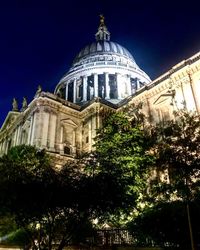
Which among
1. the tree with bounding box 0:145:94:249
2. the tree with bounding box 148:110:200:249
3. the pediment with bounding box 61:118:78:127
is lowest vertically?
the tree with bounding box 0:145:94:249

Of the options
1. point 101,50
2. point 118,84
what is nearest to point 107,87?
point 118,84

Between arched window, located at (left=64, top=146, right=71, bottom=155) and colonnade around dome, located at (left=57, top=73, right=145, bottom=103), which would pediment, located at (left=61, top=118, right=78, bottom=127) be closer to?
arched window, located at (left=64, top=146, right=71, bottom=155)

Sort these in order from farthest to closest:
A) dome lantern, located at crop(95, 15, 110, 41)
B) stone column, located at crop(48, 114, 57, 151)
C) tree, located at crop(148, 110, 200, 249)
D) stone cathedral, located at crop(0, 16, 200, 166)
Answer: dome lantern, located at crop(95, 15, 110, 41), stone column, located at crop(48, 114, 57, 151), stone cathedral, located at crop(0, 16, 200, 166), tree, located at crop(148, 110, 200, 249)

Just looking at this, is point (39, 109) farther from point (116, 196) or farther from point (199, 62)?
point (116, 196)

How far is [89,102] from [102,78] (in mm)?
15015

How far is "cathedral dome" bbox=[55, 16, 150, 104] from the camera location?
160 feet

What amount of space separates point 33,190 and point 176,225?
6.08 metres

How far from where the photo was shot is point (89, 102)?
122 ft

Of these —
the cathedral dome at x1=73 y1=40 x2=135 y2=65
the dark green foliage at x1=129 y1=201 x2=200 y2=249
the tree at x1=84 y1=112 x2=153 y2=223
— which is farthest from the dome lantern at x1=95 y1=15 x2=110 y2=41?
the dark green foliage at x1=129 y1=201 x2=200 y2=249

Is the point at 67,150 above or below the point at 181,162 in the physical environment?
above

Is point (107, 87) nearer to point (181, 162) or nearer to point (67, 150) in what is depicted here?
point (67, 150)

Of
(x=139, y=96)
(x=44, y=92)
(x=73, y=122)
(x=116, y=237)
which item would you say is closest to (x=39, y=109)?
(x=44, y=92)

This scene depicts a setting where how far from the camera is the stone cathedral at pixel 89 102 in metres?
29.4

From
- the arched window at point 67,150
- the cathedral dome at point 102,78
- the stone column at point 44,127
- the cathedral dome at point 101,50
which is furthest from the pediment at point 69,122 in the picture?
the cathedral dome at point 101,50
